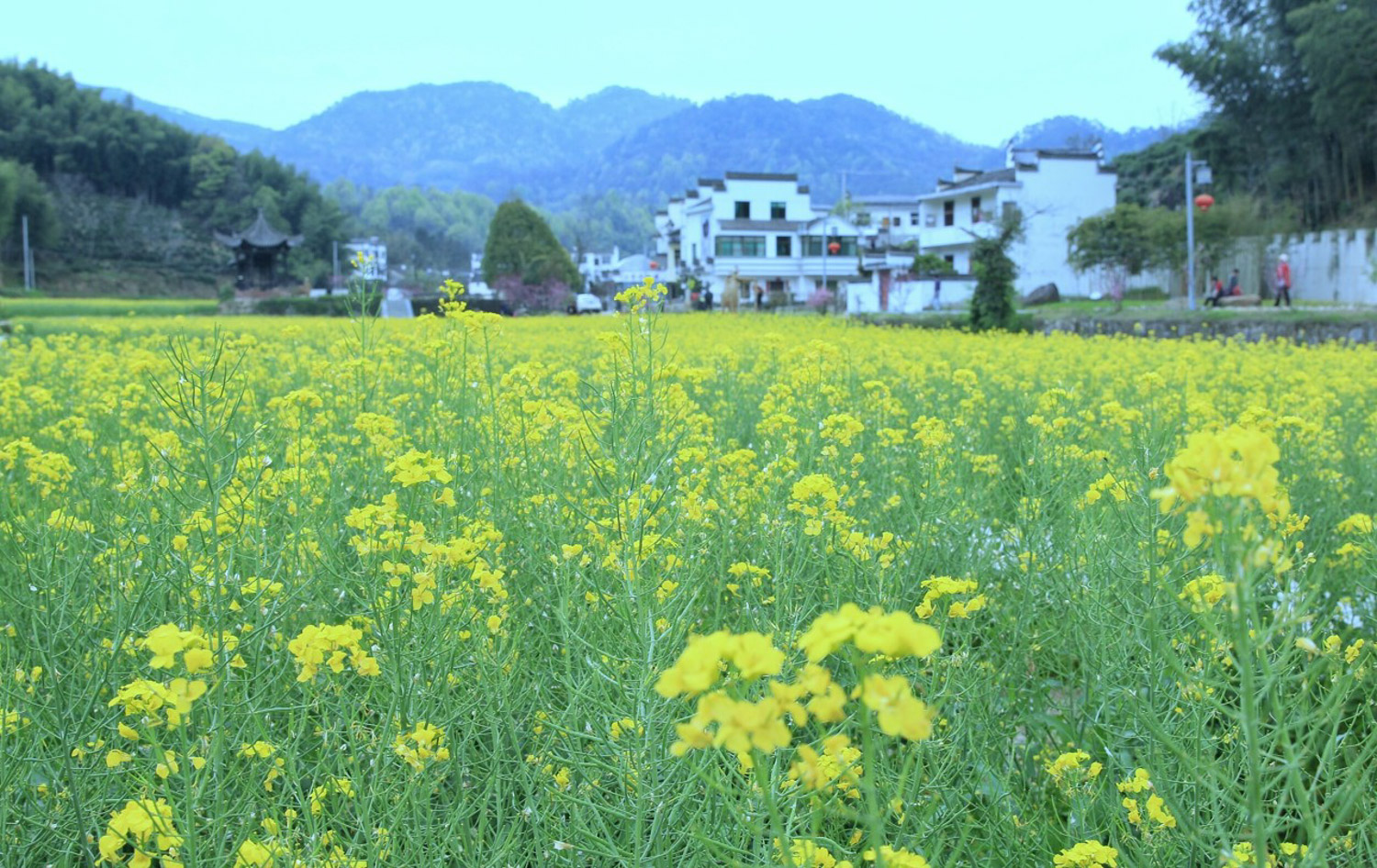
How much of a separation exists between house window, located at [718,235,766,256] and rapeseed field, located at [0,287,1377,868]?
47.8 meters

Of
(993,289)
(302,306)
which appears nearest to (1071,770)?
(993,289)

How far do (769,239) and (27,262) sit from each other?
36.6 m

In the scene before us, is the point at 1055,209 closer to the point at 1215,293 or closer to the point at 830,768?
the point at 1215,293

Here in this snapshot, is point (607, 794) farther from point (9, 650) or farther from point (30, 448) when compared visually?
point (30, 448)

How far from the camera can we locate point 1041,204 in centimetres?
3797

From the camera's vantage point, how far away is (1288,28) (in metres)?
27.1

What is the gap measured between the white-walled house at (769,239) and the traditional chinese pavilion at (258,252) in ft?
66.4

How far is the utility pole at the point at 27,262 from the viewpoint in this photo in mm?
47281

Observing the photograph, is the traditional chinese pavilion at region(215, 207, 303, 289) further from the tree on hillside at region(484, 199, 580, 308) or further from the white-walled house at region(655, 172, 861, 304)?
the white-walled house at region(655, 172, 861, 304)

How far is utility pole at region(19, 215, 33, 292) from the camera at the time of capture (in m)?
47.3

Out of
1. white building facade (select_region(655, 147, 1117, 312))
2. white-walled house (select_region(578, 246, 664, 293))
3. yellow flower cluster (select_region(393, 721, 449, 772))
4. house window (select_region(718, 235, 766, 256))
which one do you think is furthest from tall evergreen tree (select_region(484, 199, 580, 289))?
yellow flower cluster (select_region(393, 721, 449, 772))

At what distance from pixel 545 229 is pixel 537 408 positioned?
50.0m

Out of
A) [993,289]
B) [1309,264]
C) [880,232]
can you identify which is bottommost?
[993,289]

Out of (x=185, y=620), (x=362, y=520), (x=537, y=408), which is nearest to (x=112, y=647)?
(x=185, y=620)
